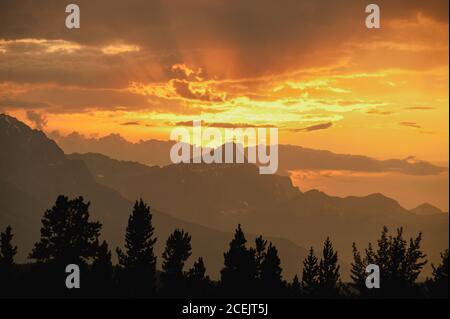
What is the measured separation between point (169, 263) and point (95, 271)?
14488 mm

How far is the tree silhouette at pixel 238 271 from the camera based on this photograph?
338 ft

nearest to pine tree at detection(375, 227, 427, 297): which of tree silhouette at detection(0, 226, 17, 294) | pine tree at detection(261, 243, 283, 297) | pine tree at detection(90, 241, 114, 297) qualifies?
pine tree at detection(261, 243, 283, 297)

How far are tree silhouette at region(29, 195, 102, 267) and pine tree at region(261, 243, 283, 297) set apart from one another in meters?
24.1

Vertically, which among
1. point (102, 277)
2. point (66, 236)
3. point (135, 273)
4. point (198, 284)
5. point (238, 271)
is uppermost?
point (66, 236)

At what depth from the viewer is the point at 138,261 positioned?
112m

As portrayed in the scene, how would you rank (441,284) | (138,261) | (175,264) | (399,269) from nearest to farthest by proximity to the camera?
1. (138,261)
2. (175,264)
3. (441,284)
4. (399,269)

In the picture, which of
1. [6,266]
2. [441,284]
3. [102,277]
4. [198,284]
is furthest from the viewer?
[441,284]

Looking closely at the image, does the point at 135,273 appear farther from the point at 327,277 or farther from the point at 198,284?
the point at 327,277

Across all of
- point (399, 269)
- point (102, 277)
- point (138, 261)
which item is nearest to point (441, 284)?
point (399, 269)

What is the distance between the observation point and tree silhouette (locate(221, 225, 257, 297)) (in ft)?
338

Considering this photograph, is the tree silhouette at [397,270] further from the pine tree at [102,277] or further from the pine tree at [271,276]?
the pine tree at [102,277]

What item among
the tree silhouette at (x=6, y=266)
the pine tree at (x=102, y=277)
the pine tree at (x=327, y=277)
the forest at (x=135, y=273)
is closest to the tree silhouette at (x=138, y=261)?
the forest at (x=135, y=273)

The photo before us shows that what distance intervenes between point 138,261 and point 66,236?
11.5 m

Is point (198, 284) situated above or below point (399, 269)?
below
